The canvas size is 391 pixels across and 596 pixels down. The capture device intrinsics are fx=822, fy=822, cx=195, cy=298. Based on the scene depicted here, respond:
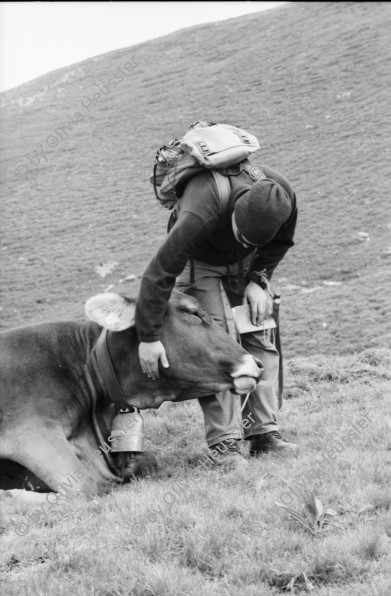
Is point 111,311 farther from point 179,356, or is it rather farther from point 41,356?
point 41,356

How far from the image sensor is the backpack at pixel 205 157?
248 inches

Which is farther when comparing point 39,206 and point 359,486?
point 39,206

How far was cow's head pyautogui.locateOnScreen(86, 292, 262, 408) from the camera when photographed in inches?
250

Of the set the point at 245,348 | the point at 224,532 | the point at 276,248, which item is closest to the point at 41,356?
the point at 245,348

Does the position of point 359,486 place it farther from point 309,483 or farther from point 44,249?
point 44,249

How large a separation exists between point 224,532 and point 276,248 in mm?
2975

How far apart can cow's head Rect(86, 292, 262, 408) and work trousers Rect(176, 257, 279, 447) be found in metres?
0.42

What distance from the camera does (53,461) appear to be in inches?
241

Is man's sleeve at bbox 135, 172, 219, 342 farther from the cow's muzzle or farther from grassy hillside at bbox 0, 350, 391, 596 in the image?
grassy hillside at bbox 0, 350, 391, 596

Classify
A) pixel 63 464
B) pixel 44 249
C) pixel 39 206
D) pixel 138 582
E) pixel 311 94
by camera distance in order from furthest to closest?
pixel 311 94 < pixel 39 206 < pixel 44 249 < pixel 63 464 < pixel 138 582

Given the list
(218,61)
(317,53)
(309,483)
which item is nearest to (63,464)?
(309,483)

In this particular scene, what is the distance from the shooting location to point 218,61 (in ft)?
142

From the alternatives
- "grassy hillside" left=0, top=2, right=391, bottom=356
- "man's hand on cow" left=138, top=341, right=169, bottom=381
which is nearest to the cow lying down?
"man's hand on cow" left=138, top=341, right=169, bottom=381

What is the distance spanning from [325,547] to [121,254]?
2129cm
